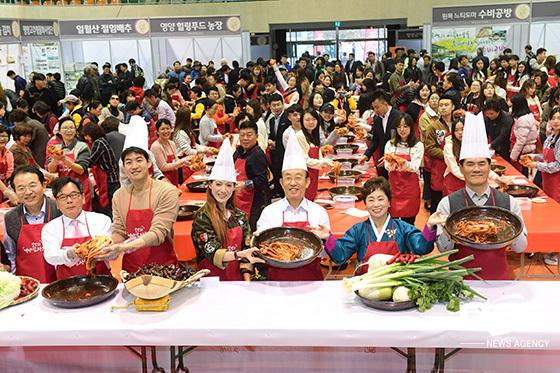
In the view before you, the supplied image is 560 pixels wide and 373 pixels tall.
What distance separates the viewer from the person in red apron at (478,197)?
3.33 metres

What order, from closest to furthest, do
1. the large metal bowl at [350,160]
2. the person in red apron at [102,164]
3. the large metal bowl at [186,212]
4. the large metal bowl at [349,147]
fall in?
the large metal bowl at [186,212]
the person in red apron at [102,164]
the large metal bowl at [350,160]
the large metal bowl at [349,147]

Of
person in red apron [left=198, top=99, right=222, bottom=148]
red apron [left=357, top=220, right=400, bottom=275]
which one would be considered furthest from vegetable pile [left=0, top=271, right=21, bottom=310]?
person in red apron [left=198, top=99, right=222, bottom=148]

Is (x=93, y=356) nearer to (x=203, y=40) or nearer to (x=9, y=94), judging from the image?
(x=9, y=94)

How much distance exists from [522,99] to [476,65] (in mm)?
6317

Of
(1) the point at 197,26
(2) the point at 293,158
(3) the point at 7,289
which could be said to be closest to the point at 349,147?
(2) the point at 293,158

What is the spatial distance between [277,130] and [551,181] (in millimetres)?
3324

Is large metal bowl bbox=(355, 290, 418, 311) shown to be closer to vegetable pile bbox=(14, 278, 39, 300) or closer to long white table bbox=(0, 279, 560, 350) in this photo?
long white table bbox=(0, 279, 560, 350)

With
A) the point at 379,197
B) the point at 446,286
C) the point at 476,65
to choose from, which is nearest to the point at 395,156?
the point at 379,197

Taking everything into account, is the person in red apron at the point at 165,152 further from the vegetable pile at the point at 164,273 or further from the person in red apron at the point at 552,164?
the person in red apron at the point at 552,164

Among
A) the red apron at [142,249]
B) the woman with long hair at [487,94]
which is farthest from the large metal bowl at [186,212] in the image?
the woman with long hair at [487,94]

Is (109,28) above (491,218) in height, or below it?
above

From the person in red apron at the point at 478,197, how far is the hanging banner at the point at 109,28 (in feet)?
43.2

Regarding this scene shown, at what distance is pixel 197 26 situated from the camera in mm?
14766

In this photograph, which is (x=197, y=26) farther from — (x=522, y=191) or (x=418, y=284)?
(x=418, y=284)
